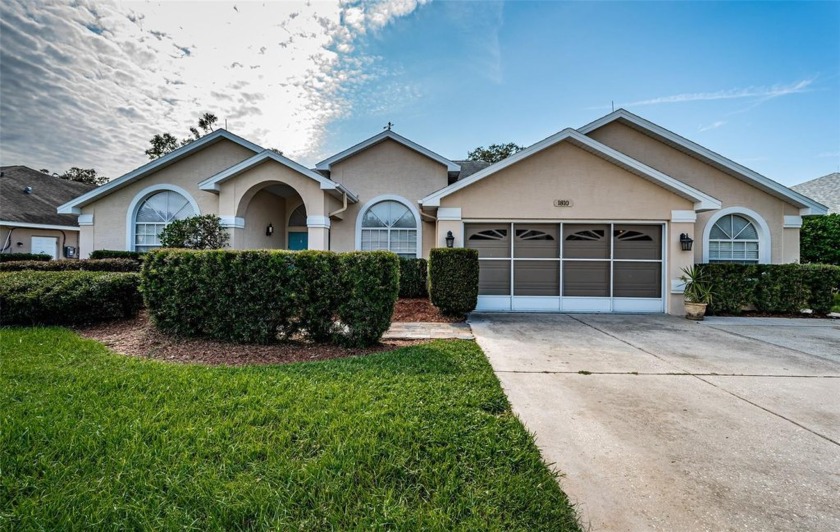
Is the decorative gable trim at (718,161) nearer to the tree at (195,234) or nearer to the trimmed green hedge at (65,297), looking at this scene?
the tree at (195,234)

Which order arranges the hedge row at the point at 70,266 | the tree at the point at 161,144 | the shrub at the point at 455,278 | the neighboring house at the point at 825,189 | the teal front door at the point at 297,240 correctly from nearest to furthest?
the shrub at the point at 455,278, the hedge row at the point at 70,266, the teal front door at the point at 297,240, the neighboring house at the point at 825,189, the tree at the point at 161,144

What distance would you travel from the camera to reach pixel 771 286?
370 inches

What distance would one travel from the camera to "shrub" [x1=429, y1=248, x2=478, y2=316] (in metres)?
8.29

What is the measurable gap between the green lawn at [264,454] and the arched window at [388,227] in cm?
812

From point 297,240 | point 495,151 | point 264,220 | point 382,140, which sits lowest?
point 297,240

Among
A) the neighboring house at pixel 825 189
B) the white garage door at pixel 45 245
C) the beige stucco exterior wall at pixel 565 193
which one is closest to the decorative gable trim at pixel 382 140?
the beige stucco exterior wall at pixel 565 193

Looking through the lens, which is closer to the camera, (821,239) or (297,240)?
(297,240)

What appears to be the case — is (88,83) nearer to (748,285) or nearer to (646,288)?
(646,288)

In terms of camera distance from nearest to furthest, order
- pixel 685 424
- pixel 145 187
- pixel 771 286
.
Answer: pixel 685 424, pixel 771 286, pixel 145 187

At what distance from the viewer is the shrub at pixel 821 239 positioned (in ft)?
45.4

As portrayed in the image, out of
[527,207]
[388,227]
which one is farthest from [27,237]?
[527,207]

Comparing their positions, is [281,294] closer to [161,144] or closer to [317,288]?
[317,288]

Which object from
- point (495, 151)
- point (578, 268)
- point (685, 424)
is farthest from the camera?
point (495, 151)

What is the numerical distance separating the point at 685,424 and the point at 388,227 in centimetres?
990
